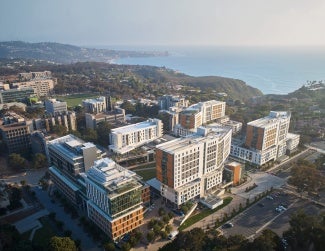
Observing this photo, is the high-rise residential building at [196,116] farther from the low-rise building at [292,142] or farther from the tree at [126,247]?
the tree at [126,247]

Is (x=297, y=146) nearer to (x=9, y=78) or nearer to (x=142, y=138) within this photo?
(x=142, y=138)

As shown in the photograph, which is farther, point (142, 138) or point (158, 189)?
point (142, 138)

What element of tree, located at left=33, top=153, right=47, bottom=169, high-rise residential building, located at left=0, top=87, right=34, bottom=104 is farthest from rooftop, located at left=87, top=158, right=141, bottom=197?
high-rise residential building, located at left=0, top=87, right=34, bottom=104

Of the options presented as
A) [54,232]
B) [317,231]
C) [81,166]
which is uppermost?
[81,166]


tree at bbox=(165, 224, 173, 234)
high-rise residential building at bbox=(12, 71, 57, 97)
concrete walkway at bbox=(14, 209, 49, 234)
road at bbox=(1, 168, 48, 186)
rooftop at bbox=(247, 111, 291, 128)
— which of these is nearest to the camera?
tree at bbox=(165, 224, 173, 234)

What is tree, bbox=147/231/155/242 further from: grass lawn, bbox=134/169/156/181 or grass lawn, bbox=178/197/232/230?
grass lawn, bbox=134/169/156/181

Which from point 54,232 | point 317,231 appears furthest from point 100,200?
point 317,231

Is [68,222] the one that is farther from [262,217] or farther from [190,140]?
[262,217]
